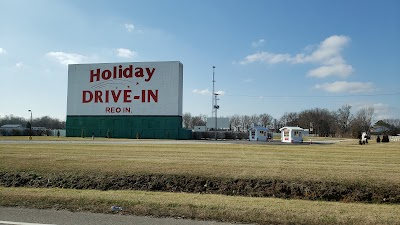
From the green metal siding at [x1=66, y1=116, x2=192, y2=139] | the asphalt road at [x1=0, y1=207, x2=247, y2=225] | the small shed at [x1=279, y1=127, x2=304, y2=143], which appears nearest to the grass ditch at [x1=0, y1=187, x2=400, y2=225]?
the asphalt road at [x1=0, y1=207, x2=247, y2=225]

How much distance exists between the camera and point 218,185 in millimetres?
13141

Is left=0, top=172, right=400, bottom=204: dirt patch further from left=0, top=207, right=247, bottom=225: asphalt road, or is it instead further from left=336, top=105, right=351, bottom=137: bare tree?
left=336, top=105, right=351, bottom=137: bare tree

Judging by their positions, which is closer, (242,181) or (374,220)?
(374,220)

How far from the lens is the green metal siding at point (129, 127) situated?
2682 inches

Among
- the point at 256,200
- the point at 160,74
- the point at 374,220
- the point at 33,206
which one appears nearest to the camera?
the point at 374,220

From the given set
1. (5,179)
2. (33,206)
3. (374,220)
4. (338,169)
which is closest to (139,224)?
(33,206)

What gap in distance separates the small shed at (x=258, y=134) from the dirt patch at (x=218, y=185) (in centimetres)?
5321

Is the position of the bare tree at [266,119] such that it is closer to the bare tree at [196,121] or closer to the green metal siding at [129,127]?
the bare tree at [196,121]

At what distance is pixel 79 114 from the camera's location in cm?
7212

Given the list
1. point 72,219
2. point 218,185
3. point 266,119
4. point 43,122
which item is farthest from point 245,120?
point 72,219

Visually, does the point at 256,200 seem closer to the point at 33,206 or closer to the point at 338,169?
the point at 33,206

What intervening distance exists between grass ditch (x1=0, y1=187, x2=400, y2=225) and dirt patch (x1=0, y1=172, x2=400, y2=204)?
2290mm

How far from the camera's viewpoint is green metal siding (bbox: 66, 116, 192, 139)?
68125 millimetres

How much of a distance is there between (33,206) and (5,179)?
6369mm
